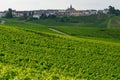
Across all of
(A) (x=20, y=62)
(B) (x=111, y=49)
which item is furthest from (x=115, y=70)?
(B) (x=111, y=49)

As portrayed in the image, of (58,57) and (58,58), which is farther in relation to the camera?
(58,57)

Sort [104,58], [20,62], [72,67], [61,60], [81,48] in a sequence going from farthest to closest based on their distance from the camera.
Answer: [81,48] < [104,58] < [61,60] < [72,67] < [20,62]

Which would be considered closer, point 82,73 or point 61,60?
point 82,73

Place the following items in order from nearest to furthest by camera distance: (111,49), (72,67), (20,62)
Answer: (20,62) → (72,67) → (111,49)

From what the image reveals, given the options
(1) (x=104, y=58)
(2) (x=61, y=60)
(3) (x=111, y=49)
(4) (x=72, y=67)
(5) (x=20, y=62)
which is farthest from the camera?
(3) (x=111, y=49)

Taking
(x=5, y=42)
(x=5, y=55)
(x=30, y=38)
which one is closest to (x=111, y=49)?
(x=30, y=38)

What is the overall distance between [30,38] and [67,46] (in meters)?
5.58

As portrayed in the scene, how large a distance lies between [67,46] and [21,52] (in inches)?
412

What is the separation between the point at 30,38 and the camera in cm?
4662

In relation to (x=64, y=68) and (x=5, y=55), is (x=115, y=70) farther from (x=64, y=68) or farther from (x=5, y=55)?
(x=5, y=55)

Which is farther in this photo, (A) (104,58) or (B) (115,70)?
(A) (104,58)

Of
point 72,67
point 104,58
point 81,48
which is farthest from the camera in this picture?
point 81,48

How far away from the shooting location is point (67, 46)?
4481cm

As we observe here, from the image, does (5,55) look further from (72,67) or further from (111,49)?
(111,49)
